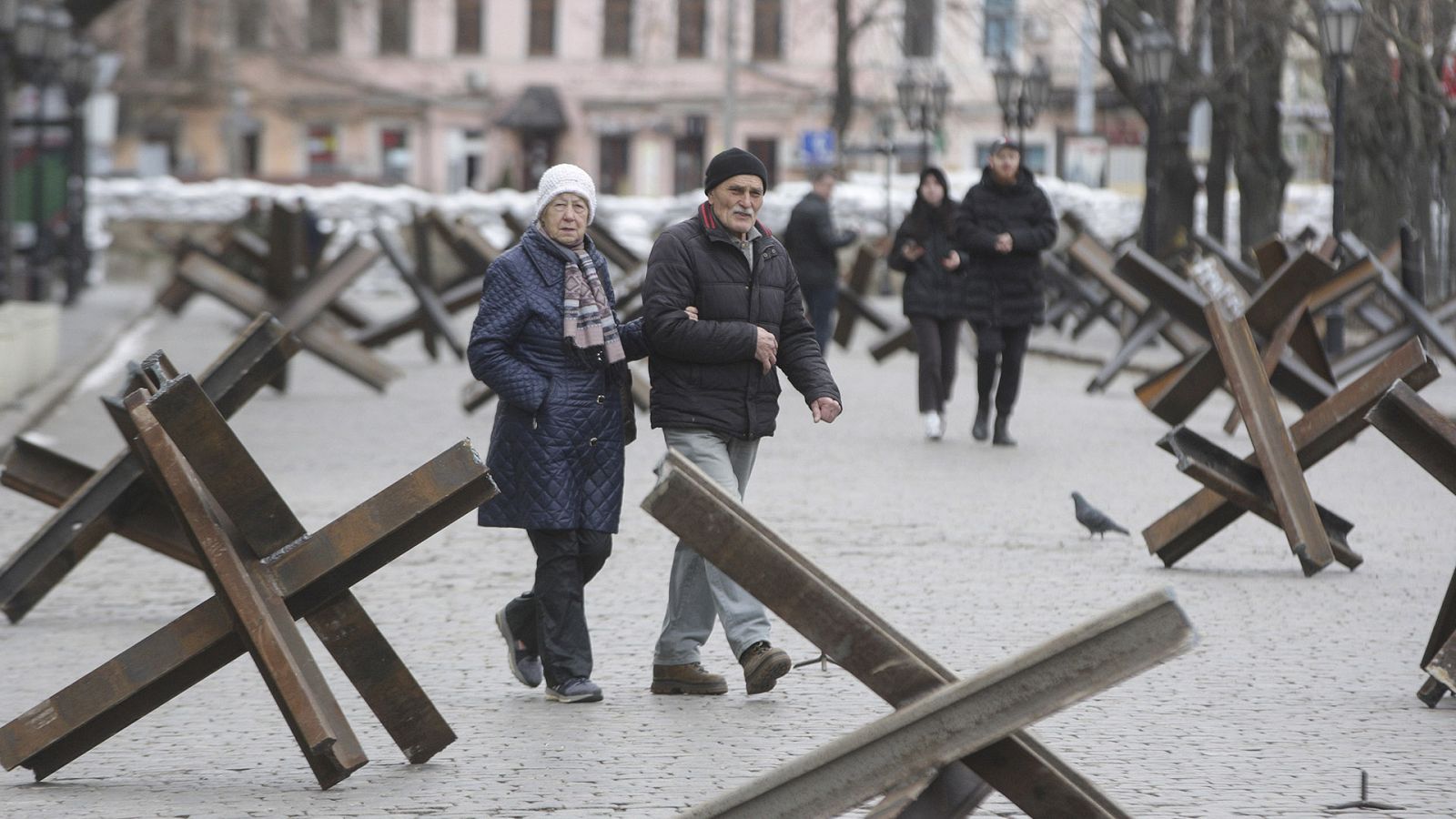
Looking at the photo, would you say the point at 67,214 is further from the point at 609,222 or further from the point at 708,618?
the point at 708,618

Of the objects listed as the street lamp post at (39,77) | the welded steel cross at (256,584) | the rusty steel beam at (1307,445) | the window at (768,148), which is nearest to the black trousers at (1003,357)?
the rusty steel beam at (1307,445)

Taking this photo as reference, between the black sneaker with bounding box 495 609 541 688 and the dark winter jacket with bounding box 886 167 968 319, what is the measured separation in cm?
798

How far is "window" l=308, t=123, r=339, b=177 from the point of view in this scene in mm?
72375

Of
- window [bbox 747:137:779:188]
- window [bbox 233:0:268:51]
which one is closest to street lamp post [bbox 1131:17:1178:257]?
window [bbox 747:137:779:188]

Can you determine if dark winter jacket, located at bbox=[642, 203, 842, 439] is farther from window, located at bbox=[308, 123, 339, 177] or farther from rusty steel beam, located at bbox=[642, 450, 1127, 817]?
window, located at bbox=[308, 123, 339, 177]

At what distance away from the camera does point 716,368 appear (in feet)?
23.1

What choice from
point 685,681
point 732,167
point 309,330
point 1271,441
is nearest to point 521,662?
point 685,681

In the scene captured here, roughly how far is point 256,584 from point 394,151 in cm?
6826

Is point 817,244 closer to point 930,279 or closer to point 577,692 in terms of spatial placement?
point 930,279

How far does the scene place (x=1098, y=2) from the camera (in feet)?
93.9

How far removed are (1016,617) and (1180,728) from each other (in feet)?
5.87

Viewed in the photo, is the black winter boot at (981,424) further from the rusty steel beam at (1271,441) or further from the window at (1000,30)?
the window at (1000,30)

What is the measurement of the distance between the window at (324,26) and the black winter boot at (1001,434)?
58.9 metres

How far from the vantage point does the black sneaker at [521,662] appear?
6918mm
